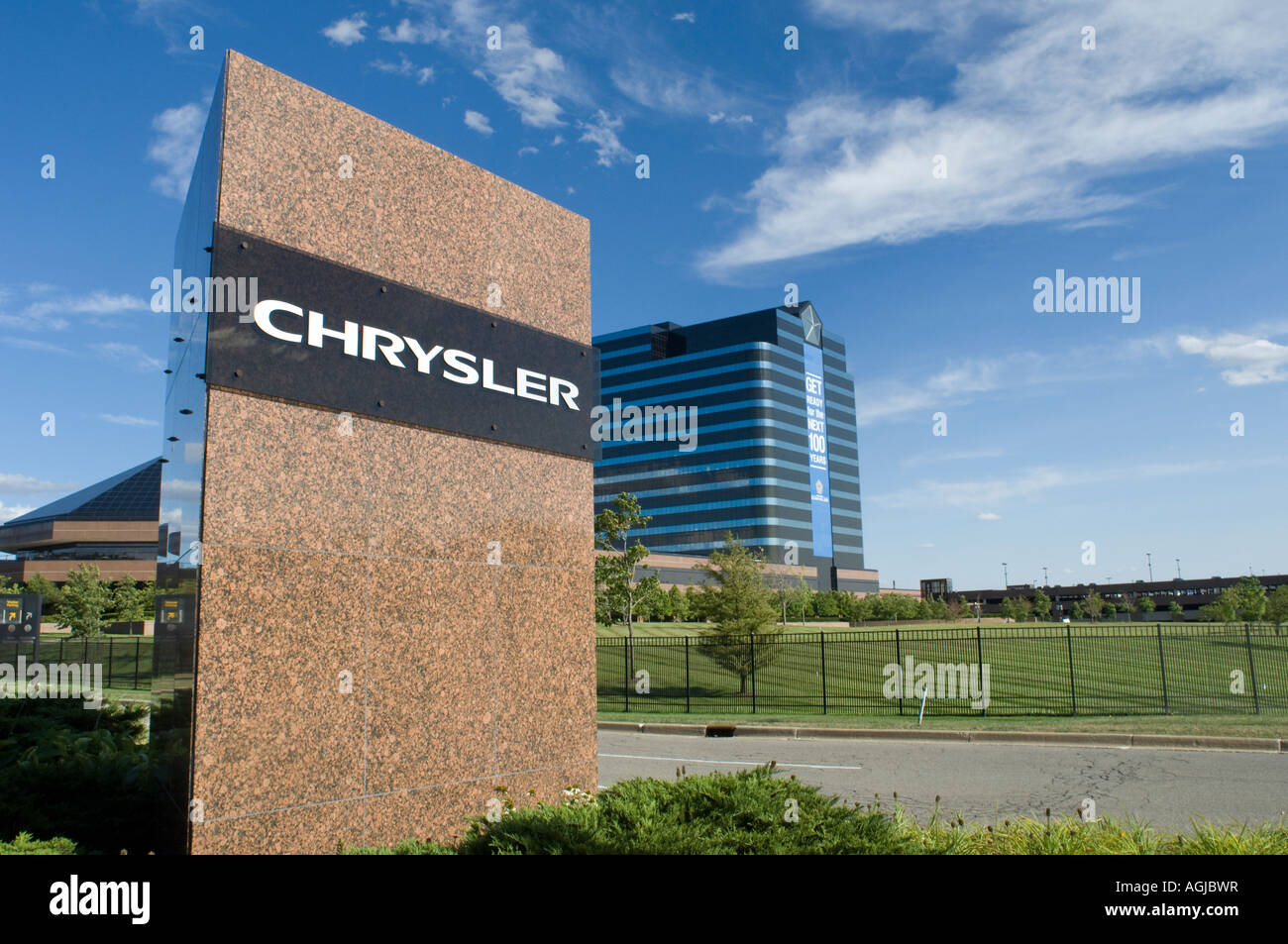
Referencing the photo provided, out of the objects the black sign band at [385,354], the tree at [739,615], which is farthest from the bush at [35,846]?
the tree at [739,615]

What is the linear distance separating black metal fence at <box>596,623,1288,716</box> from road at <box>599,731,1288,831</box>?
20.7 feet

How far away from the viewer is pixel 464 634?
5.79 meters

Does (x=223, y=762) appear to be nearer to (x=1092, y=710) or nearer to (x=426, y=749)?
(x=426, y=749)

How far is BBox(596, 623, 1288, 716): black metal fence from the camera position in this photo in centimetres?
2162

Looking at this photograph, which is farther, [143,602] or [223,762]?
[143,602]

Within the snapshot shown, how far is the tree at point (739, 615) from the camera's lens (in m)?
25.0

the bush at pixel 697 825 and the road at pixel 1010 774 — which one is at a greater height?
the bush at pixel 697 825

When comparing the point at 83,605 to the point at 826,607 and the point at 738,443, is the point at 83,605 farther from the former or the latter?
the point at 738,443

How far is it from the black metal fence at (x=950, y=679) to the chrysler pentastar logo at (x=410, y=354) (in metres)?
14.6

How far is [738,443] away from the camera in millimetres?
116250

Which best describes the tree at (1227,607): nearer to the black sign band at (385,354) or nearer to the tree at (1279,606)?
the tree at (1279,606)

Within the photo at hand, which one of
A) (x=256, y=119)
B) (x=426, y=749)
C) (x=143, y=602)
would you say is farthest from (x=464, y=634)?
(x=143, y=602)

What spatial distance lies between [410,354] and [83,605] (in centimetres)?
4982
